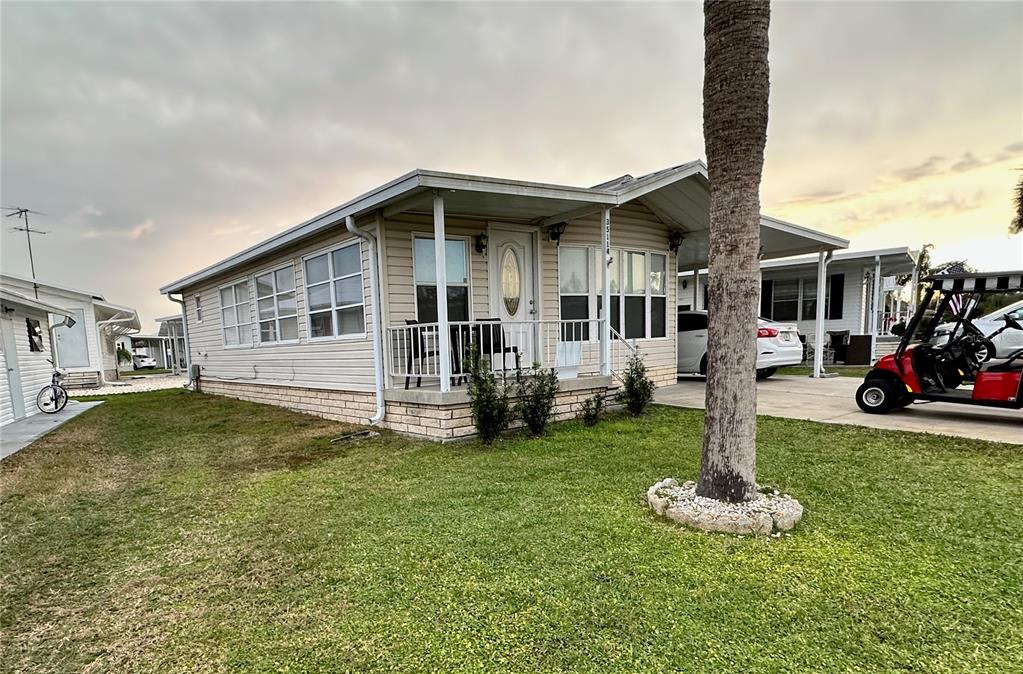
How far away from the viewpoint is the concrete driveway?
515 cm

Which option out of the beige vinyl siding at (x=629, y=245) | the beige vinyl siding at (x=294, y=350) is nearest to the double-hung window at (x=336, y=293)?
the beige vinyl siding at (x=294, y=350)

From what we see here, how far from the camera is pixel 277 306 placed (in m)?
9.11

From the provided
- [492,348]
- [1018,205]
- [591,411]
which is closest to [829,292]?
[1018,205]

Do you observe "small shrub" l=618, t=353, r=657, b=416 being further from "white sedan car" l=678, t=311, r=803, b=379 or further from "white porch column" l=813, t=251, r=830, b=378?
"white porch column" l=813, t=251, r=830, b=378

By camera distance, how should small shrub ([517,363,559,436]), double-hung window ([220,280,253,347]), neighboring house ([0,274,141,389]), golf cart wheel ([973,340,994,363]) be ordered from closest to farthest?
small shrub ([517,363,559,436]) → golf cart wheel ([973,340,994,363]) → double-hung window ([220,280,253,347]) → neighboring house ([0,274,141,389])

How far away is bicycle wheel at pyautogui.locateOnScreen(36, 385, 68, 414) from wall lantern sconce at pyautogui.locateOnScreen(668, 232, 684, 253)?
521 inches

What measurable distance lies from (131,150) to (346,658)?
541 inches

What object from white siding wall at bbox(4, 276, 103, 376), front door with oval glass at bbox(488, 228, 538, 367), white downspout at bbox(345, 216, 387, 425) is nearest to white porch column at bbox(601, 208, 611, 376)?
front door with oval glass at bbox(488, 228, 538, 367)

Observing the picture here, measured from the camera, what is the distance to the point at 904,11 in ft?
21.6

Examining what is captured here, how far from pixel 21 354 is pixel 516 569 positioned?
38.0 ft

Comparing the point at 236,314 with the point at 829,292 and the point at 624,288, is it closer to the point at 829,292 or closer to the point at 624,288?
the point at 624,288

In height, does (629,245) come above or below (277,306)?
above

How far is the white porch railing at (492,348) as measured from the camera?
5941 millimetres

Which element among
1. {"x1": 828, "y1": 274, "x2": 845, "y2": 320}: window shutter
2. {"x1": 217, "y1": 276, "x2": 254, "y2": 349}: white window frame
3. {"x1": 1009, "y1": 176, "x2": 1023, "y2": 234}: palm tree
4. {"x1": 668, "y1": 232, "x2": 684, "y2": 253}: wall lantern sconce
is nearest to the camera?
{"x1": 668, "y1": 232, "x2": 684, "y2": 253}: wall lantern sconce
